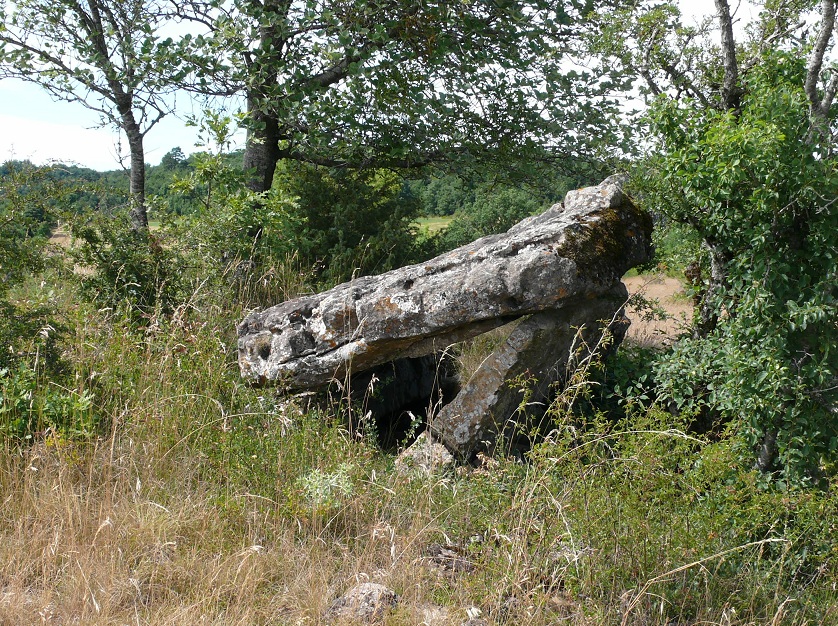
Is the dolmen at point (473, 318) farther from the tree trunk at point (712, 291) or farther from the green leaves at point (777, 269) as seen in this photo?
the green leaves at point (777, 269)

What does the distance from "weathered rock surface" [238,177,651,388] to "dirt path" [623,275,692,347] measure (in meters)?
0.69

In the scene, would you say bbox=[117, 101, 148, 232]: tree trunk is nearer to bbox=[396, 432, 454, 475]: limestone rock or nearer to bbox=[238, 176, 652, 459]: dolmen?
bbox=[238, 176, 652, 459]: dolmen

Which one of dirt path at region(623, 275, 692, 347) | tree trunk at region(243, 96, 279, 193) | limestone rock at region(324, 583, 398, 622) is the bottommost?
limestone rock at region(324, 583, 398, 622)

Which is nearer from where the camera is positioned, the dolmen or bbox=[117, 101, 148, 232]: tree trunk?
the dolmen

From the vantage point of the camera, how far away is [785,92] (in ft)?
16.6

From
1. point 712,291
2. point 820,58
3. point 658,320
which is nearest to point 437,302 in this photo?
point 712,291

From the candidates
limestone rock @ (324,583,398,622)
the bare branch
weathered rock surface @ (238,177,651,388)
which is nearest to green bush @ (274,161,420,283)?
weathered rock surface @ (238,177,651,388)

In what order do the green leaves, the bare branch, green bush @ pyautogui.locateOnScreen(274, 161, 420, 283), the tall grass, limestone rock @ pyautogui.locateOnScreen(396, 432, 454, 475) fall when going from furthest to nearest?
green bush @ pyautogui.locateOnScreen(274, 161, 420, 283) → the bare branch → limestone rock @ pyautogui.locateOnScreen(396, 432, 454, 475) → the green leaves → the tall grass

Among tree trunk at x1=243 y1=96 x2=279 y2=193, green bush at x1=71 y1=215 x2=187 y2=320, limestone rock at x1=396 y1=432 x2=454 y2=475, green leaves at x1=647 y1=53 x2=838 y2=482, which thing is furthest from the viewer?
tree trunk at x1=243 y1=96 x2=279 y2=193

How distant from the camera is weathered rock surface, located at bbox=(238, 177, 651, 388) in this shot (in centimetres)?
605

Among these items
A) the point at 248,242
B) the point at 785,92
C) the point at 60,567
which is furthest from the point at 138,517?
the point at 248,242

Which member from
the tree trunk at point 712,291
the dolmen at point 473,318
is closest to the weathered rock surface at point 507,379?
the dolmen at point 473,318

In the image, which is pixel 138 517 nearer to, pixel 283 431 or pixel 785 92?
pixel 283 431

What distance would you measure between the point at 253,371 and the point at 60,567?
9.75 feet
